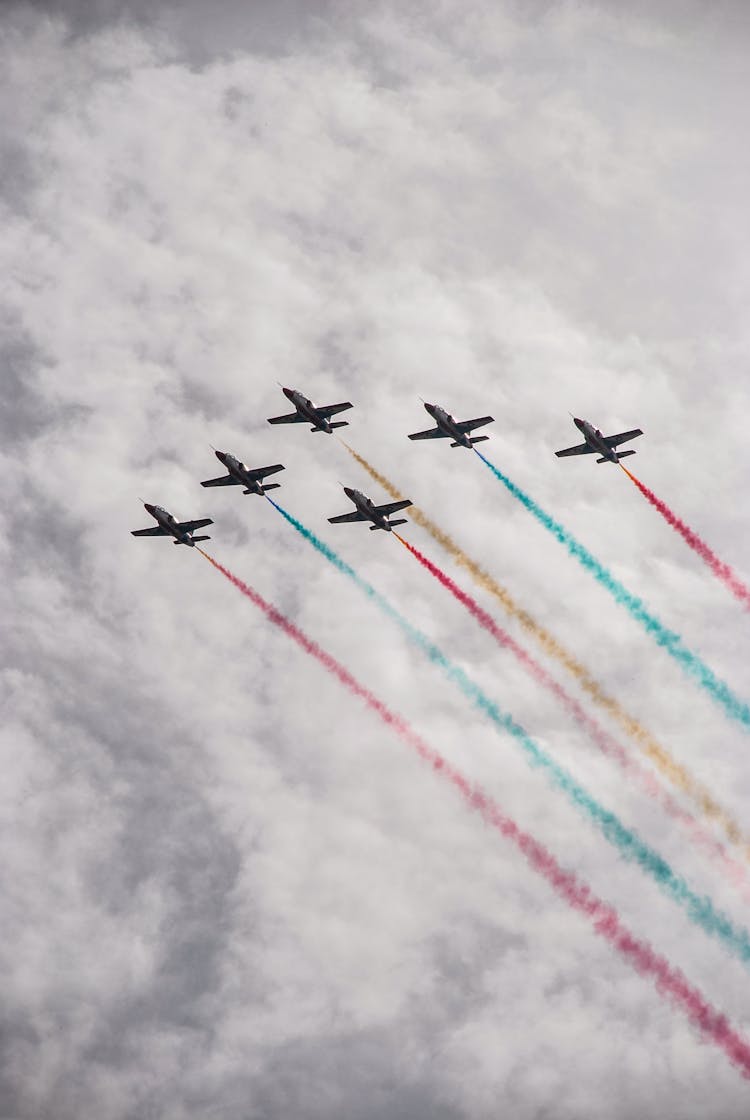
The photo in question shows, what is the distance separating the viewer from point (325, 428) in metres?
138

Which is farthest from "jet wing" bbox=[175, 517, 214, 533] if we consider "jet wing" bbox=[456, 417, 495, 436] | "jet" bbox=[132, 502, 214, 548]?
"jet wing" bbox=[456, 417, 495, 436]

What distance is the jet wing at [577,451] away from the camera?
134575 millimetres

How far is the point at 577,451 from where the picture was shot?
445ft

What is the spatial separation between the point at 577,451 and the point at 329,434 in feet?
98.6

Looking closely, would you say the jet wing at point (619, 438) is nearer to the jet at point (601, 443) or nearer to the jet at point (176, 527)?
the jet at point (601, 443)

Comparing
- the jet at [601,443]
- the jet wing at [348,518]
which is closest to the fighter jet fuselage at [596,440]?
the jet at [601,443]

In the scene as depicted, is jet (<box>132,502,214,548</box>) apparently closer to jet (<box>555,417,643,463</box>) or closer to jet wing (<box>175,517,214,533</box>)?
jet wing (<box>175,517,214,533</box>)

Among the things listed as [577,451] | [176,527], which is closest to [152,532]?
[176,527]

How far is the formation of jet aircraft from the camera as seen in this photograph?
134m

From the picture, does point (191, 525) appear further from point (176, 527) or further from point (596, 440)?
point (596, 440)

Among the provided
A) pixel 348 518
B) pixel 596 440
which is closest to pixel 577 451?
pixel 596 440

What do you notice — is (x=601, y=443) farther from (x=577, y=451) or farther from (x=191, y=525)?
(x=191, y=525)

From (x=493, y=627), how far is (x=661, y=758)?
900 inches

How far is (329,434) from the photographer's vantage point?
140 meters
